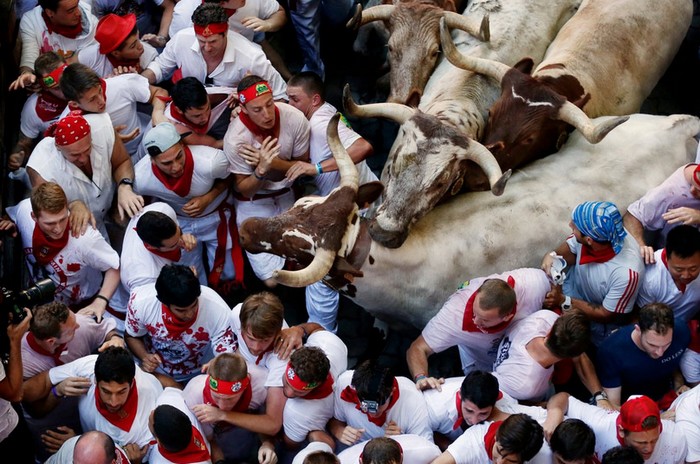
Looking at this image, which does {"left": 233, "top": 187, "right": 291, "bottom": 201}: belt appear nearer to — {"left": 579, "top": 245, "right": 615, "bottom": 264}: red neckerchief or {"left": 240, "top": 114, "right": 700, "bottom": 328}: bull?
{"left": 240, "top": 114, "right": 700, "bottom": 328}: bull

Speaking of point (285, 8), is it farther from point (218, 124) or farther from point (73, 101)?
point (73, 101)

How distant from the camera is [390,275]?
8523 mm

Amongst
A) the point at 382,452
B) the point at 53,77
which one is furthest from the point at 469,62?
the point at 382,452

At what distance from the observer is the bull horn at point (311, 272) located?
307 inches

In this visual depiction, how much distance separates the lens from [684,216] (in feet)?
26.9

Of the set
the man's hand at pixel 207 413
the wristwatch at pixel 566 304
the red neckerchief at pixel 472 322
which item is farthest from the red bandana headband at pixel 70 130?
the wristwatch at pixel 566 304

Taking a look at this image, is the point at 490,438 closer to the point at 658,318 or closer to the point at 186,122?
the point at 658,318

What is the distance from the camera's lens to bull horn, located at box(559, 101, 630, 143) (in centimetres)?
843

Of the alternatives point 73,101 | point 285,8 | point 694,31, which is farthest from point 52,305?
point 694,31

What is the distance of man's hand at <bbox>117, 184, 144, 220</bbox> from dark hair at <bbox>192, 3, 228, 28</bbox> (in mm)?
1677

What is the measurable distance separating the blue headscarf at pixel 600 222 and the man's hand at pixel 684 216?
→ 58 cm

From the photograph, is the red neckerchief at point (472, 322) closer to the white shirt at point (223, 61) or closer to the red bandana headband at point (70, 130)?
the white shirt at point (223, 61)

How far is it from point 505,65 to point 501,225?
173cm

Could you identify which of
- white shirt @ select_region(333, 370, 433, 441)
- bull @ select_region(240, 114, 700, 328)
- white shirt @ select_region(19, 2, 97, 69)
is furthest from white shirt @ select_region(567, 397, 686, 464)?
white shirt @ select_region(19, 2, 97, 69)
